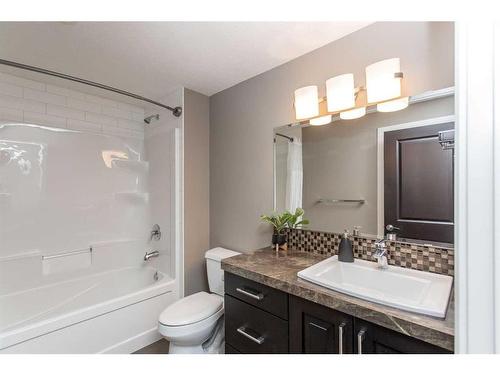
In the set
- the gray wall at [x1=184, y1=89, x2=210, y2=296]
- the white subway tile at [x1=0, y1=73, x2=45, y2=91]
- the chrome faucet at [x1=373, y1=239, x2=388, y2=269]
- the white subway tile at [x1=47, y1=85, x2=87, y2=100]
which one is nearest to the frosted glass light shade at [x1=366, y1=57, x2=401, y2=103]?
the chrome faucet at [x1=373, y1=239, x2=388, y2=269]

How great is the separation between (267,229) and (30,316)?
203 cm

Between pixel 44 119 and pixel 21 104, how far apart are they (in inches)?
Result: 6.8

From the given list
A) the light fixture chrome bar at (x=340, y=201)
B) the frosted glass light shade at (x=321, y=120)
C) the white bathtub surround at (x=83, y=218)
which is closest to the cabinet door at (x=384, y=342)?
the light fixture chrome bar at (x=340, y=201)

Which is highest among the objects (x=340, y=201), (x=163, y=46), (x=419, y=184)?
(x=163, y=46)

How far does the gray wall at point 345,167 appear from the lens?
133 cm

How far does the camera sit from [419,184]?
3.88 ft

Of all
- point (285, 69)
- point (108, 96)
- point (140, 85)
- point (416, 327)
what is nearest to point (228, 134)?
point (285, 69)

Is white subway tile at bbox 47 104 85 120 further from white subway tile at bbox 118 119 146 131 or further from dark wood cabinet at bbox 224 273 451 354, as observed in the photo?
dark wood cabinet at bbox 224 273 451 354

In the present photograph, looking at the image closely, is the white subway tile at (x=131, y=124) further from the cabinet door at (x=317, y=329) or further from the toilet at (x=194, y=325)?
the cabinet door at (x=317, y=329)

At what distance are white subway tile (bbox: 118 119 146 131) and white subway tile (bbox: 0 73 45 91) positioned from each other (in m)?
0.65

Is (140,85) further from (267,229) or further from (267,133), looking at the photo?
(267,229)

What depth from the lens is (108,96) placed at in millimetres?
2311

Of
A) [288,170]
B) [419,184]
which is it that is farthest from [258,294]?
[419,184]

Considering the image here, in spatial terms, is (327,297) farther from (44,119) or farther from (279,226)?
(44,119)
